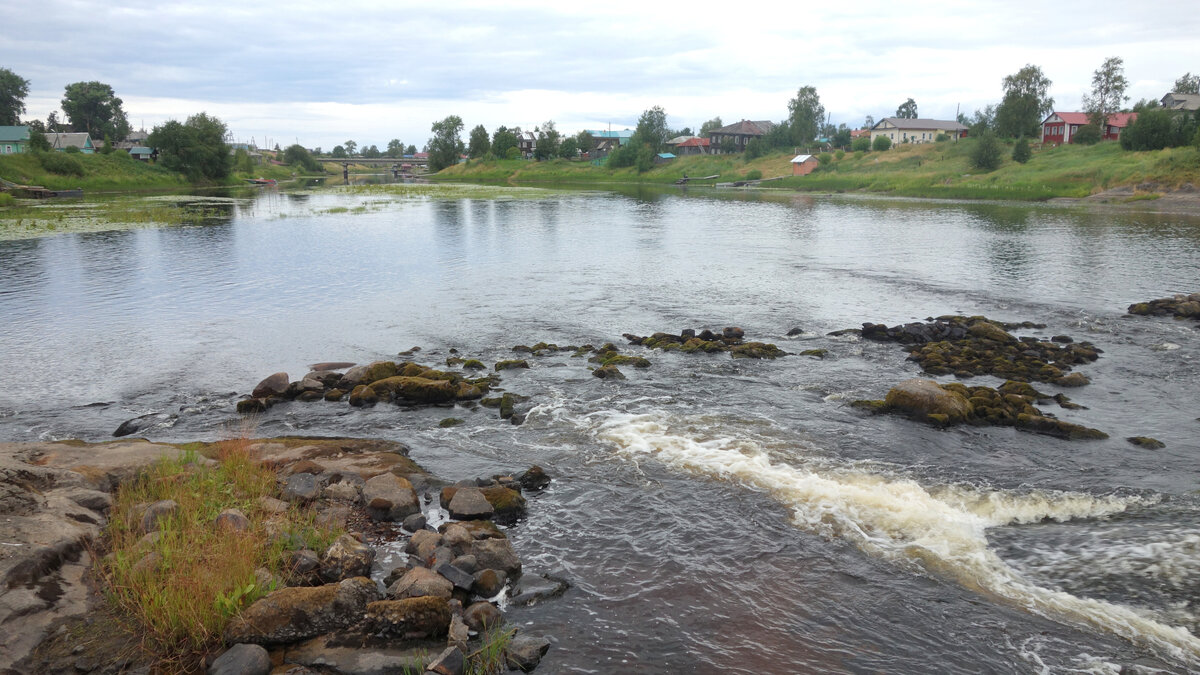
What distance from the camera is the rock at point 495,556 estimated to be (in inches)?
400

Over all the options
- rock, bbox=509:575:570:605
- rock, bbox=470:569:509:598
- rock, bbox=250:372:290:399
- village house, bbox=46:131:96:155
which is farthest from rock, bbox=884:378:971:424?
village house, bbox=46:131:96:155

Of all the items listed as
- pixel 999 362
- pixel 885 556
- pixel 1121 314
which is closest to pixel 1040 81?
pixel 1121 314

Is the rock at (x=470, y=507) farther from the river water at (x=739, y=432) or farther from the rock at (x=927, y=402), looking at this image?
the rock at (x=927, y=402)

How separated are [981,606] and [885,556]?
5.01 ft

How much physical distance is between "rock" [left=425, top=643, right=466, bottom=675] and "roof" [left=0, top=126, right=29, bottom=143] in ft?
531

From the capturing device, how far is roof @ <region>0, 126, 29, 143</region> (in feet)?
419

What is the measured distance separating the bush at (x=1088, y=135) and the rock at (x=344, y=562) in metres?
126

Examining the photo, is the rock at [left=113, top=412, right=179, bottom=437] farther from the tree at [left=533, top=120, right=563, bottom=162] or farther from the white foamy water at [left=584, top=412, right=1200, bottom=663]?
the tree at [left=533, top=120, right=563, bottom=162]

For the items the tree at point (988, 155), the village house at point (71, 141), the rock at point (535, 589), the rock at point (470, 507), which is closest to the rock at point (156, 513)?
the rock at point (470, 507)

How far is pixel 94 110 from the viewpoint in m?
181

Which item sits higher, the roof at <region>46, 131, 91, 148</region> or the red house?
the roof at <region>46, 131, 91, 148</region>

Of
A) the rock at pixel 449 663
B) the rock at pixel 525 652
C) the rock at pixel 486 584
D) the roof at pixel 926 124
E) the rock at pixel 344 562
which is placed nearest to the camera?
the rock at pixel 449 663

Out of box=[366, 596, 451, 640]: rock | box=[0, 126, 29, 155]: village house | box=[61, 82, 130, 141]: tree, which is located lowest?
box=[366, 596, 451, 640]: rock

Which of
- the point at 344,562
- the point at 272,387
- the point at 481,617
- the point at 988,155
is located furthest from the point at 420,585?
the point at 988,155
